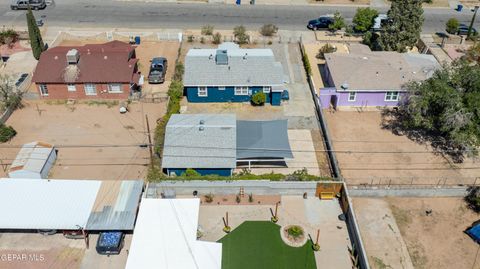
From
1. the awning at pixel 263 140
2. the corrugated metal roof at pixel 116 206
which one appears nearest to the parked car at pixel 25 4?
the awning at pixel 263 140

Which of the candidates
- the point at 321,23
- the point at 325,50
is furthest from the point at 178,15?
the point at 325,50

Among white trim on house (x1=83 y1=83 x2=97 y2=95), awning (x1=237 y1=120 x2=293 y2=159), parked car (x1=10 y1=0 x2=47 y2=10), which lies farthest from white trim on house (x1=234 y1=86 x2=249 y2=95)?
parked car (x1=10 y1=0 x2=47 y2=10)

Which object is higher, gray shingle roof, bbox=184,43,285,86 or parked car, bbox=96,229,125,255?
gray shingle roof, bbox=184,43,285,86

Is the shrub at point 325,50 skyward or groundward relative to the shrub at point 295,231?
skyward

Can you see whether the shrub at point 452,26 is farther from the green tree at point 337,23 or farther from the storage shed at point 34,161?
the storage shed at point 34,161

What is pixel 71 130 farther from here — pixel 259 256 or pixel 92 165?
pixel 259 256

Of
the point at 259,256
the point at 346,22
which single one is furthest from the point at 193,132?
the point at 346,22

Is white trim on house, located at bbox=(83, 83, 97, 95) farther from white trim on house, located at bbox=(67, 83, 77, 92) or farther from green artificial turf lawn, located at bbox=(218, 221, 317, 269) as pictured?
green artificial turf lawn, located at bbox=(218, 221, 317, 269)
